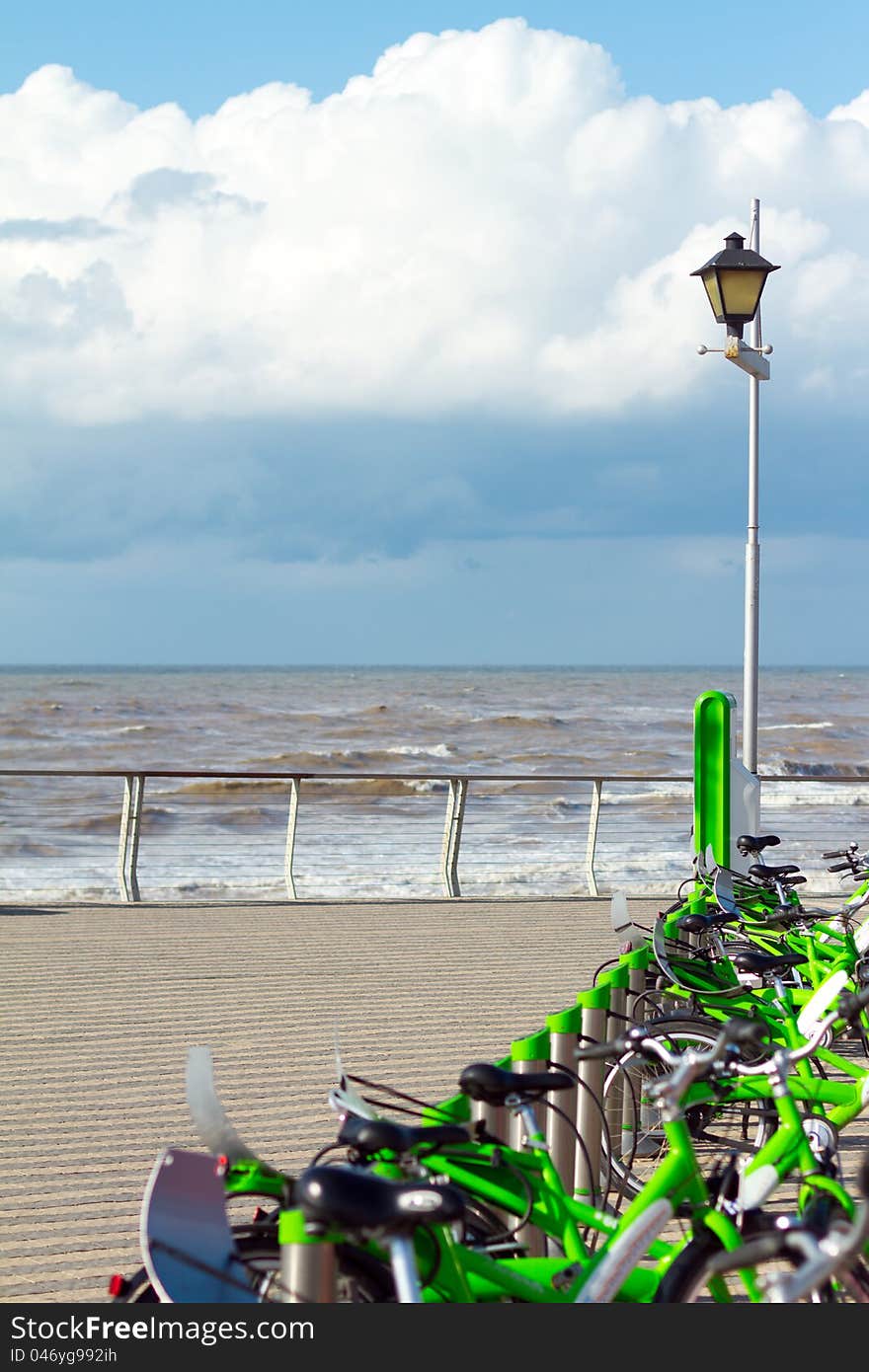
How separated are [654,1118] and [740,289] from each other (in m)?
5.88

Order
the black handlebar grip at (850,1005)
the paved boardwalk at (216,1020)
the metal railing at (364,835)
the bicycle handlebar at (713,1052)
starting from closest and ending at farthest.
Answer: the bicycle handlebar at (713,1052), the black handlebar grip at (850,1005), the paved boardwalk at (216,1020), the metal railing at (364,835)

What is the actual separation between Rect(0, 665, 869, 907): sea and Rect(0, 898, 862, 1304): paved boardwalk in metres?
1.32

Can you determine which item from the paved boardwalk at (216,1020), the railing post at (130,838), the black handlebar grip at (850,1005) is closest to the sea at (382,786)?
the railing post at (130,838)

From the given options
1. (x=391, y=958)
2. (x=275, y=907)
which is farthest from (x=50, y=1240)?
(x=275, y=907)

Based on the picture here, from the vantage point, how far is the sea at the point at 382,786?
2014 cm

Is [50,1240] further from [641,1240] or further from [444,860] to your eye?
[444,860]

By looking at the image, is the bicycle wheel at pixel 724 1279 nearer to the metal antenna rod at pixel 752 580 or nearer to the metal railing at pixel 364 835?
the metal antenna rod at pixel 752 580

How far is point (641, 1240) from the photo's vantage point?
2.71m

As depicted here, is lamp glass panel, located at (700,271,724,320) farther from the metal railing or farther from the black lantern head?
the metal railing

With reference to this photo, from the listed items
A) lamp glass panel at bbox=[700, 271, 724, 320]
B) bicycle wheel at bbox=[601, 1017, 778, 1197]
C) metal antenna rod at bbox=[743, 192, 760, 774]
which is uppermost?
lamp glass panel at bbox=[700, 271, 724, 320]

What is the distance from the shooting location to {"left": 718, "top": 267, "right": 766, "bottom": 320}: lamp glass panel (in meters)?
9.49

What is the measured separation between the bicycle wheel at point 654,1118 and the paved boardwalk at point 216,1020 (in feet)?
3.75

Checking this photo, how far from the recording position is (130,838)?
42.8 feet

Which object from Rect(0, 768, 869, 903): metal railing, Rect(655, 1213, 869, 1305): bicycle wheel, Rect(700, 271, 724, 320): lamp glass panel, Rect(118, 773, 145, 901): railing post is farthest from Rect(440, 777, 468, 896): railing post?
Rect(655, 1213, 869, 1305): bicycle wheel
